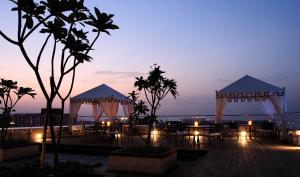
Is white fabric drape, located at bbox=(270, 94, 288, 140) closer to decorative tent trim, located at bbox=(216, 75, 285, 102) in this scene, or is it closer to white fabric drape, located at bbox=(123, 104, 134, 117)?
decorative tent trim, located at bbox=(216, 75, 285, 102)

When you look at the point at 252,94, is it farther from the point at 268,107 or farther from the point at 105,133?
the point at 105,133

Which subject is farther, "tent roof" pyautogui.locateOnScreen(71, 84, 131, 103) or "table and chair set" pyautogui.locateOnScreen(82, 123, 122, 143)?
"tent roof" pyautogui.locateOnScreen(71, 84, 131, 103)

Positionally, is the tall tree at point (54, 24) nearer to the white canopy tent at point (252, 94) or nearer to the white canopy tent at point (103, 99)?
the white canopy tent at point (252, 94)

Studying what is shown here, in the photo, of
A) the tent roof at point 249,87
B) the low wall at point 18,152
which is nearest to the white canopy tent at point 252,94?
the tent roof at point 249,87

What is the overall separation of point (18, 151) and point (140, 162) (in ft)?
14.2

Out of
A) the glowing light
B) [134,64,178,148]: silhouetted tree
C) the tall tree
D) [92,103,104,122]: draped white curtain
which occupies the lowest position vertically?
the glowing light

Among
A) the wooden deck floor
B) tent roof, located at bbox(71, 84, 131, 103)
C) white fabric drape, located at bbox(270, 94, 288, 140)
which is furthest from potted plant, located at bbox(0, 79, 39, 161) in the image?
white fabric drape, located at bbox(270, 94, 288, 140)

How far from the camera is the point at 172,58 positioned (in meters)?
19.5

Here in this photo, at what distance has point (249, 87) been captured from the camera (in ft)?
42.7

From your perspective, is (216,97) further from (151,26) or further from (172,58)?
(172,58)

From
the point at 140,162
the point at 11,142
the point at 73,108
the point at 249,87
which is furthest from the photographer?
the point at 73,108

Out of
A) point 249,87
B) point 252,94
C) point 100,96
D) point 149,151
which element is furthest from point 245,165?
point 100,96

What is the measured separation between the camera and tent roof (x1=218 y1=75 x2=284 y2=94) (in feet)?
41.8

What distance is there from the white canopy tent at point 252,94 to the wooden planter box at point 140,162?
23.4 feet
